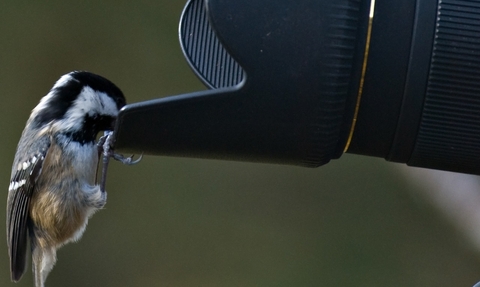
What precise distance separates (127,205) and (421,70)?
1889mm

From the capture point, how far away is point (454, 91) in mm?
1111

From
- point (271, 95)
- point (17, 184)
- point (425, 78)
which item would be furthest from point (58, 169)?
point (425, 78)

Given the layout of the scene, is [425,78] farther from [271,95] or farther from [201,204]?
[201,204]

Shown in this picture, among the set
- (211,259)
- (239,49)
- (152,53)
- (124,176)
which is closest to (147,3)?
(152,53)

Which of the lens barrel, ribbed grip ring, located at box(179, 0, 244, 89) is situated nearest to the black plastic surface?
the lens barrel

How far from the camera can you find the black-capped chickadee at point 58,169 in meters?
1.62

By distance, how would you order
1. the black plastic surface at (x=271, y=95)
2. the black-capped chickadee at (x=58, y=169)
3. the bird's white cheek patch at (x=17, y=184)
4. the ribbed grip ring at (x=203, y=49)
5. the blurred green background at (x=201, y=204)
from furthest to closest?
the blurred green background at (x=201, y=204), the bird's white cheek patch at (x=17, y=184), the black-capped chickadee at (x=58, y=169), the ribbed grip ring at (x=203, y=49), the black plastic surface at (x=271, y=95)

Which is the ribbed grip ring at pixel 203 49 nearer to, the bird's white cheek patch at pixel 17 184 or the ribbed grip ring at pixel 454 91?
the ribbed grip ring at pixel 454 91

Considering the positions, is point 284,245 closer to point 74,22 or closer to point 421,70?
point 74,22

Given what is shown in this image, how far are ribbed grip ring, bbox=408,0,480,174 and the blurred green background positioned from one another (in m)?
1.50

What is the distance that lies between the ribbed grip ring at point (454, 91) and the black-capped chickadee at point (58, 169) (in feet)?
2.44

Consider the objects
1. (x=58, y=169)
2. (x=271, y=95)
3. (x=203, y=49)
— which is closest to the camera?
(x=271, y=95)

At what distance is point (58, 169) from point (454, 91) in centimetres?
99

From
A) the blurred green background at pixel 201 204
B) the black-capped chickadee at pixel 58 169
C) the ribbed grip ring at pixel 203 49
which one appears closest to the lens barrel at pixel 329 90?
the ribbed grip ring at pixel 203 49
